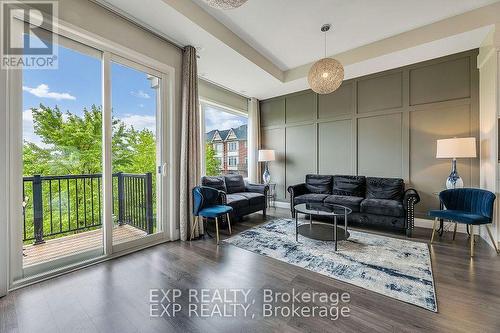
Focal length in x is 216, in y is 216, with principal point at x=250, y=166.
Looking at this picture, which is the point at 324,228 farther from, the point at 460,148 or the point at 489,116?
the point at 489,116

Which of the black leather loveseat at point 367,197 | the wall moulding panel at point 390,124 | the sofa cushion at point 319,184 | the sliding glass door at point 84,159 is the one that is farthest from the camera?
the sofa cushion at point 319,184

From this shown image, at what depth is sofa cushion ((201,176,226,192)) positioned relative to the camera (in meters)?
4.05

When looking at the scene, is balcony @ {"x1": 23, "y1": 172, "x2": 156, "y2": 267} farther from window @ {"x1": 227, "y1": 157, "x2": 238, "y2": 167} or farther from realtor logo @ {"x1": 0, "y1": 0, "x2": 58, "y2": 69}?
window @ {"x1": 227, "y1": 157, "x2": 238, "y2": 167}

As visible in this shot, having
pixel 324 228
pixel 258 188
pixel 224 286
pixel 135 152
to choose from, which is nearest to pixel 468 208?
pixel 324 228

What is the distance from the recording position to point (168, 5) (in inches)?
97.5

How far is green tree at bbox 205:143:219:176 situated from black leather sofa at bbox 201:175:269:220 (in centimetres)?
48

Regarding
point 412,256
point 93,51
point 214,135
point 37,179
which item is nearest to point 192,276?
point 37,179

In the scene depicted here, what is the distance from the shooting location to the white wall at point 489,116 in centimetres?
290

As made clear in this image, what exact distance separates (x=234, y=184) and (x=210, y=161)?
781 millimetres

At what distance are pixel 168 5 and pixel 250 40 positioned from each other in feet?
4.92

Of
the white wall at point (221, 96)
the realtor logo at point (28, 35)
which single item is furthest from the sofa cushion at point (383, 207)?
the realtor logo at point (28, 35)

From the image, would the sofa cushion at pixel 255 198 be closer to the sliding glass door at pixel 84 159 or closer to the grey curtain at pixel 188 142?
the grey curtain at pixel 188 142

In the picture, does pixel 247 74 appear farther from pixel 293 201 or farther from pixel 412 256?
pixel 412 256

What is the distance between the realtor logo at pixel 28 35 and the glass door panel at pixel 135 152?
610mm
